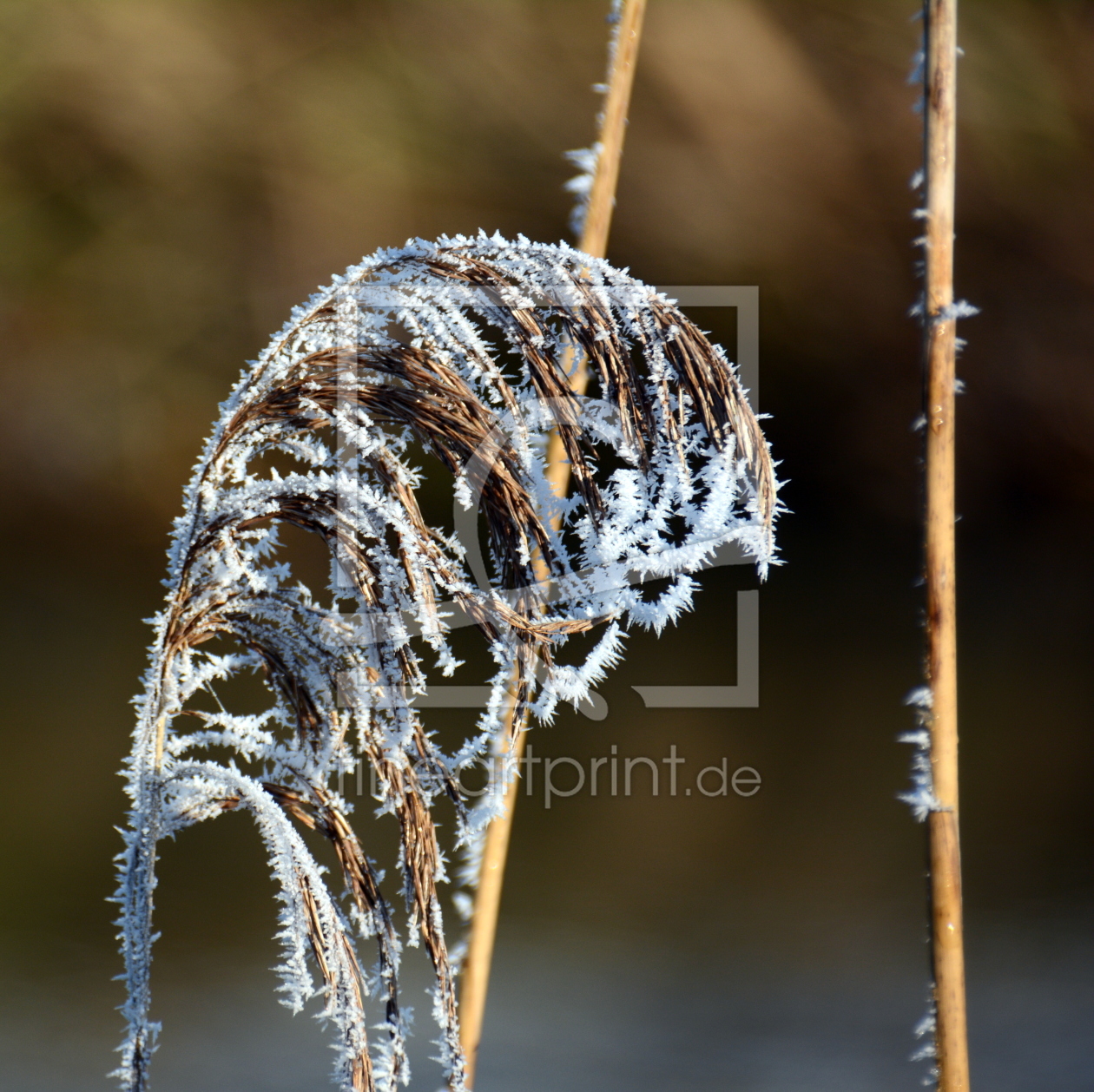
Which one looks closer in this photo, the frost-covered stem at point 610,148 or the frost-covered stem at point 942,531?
the frost-covered stem at point 942,531

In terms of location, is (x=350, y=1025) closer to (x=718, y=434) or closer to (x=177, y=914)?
(x=718, y=434)

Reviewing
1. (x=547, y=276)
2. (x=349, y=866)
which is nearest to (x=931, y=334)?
(x=547, y=276)

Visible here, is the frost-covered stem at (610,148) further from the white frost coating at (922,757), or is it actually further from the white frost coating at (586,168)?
the white frost coating at (922,757)

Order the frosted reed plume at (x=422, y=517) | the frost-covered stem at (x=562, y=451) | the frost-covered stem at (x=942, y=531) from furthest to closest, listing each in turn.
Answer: the frost-covered stem at (x=562, y=451), the frost-covered stem at (x=942, y=531), the frosted reed plume at (x=422, y=517)

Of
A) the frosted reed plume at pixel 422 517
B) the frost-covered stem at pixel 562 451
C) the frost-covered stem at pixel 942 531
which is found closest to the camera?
the frosted reed plume at pixel 422 517

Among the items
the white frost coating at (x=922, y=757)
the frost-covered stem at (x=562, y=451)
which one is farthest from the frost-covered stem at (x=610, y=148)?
the white frost coating at (x=922, y=757)

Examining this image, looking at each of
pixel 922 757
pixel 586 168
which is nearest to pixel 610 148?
pixel 586 168

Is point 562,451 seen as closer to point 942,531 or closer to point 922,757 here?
point 942,531

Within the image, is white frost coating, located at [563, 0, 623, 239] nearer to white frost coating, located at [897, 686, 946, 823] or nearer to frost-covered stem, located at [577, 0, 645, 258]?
frost-covered stem, located at [577, 0, 645, 258]

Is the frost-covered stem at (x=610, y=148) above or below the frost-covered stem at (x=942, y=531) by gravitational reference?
above
